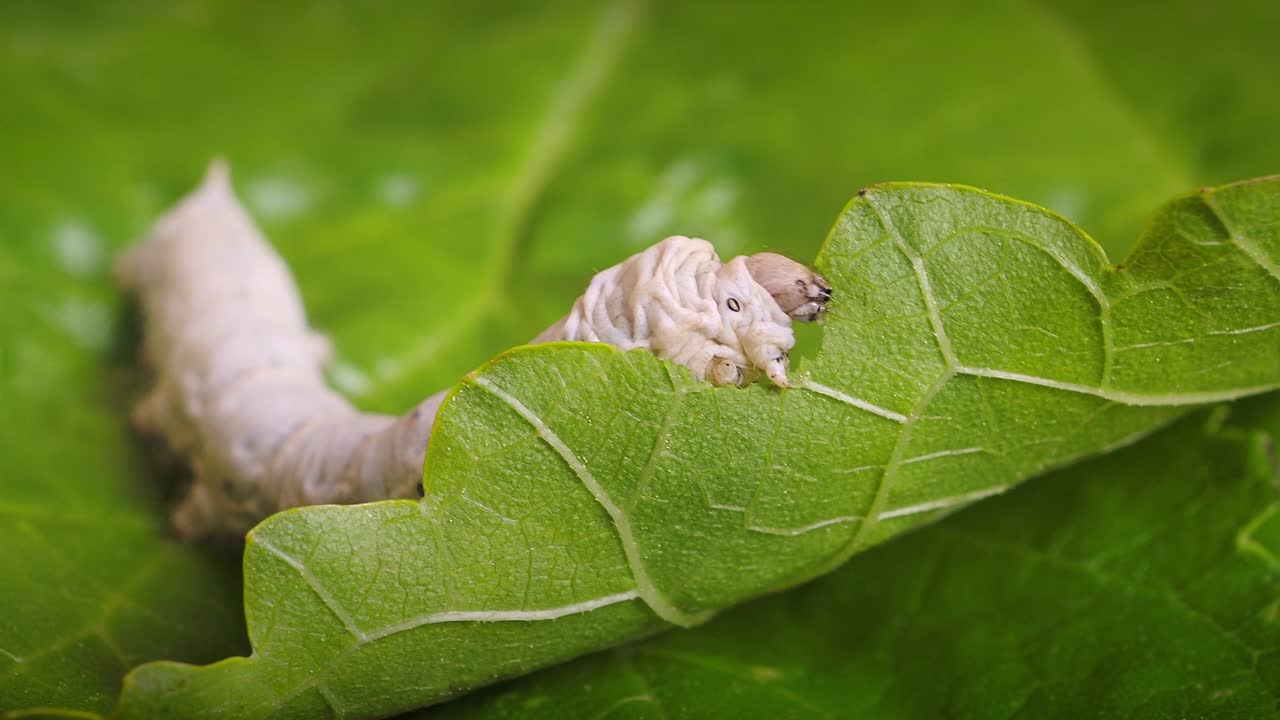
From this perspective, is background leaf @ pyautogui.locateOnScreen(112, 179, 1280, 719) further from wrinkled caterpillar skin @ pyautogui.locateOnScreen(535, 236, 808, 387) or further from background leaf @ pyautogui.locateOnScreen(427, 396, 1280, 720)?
background leaf @ pyautogui.locateOnScreen(427, 396, 1280, 720)

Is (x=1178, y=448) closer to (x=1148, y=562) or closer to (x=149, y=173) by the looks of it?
(x=1148, y=562)

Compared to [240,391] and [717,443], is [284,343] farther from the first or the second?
[717,443]

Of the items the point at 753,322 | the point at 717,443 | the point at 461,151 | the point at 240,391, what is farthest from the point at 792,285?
the point at 461,151

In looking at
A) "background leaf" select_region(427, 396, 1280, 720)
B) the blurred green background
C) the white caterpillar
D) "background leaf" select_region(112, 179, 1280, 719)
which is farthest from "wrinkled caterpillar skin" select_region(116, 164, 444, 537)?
"background leaf" select_region(427, 396, 1280, 720)

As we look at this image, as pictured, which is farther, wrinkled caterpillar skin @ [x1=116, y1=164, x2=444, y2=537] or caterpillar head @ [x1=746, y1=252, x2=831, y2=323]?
wrinkled caterpillar skin @ [x1=116, y1=164, x2=444, y2=537]

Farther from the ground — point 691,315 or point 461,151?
point 461,151

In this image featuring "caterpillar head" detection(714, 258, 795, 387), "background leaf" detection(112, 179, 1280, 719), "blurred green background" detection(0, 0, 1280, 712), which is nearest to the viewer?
"background leaf" detection(112, 179, 1280, 719)
